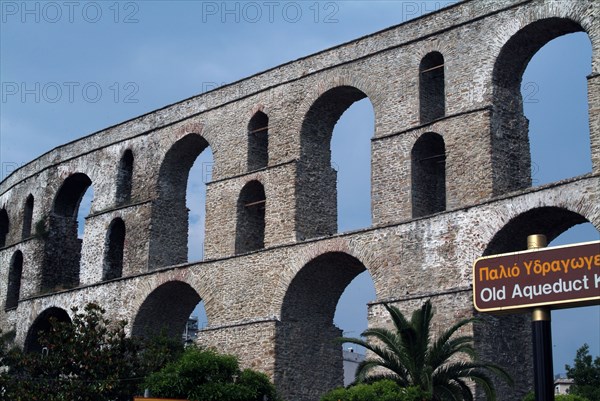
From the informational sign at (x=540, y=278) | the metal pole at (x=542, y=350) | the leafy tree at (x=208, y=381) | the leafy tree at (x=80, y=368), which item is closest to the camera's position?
the informational sign at (x=540, y=278)

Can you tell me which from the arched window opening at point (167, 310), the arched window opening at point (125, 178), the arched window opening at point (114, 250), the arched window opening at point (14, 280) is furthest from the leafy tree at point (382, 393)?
the arched window opening at point (14, 280)

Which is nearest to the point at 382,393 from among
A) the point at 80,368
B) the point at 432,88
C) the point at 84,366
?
the point at 432,88

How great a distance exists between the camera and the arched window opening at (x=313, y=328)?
26.5m

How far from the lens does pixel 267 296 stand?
2714 cm

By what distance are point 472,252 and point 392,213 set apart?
3117 millimetres

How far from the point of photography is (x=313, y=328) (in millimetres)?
27375

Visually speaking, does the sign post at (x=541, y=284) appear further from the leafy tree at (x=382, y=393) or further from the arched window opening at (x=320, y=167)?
the arched window opening at (x=320, y=167)

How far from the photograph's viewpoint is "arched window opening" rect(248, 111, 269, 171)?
97.9 ft

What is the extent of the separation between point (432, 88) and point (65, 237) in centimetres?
1698

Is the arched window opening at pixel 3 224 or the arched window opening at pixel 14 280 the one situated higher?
the arched window opening at pixel 3 224

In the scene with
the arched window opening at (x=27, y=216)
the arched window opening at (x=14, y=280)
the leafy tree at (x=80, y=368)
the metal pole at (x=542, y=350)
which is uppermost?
the arched window opening at (x=27, y=216)

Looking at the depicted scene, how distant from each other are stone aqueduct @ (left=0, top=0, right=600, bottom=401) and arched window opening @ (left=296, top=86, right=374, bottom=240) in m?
0.04

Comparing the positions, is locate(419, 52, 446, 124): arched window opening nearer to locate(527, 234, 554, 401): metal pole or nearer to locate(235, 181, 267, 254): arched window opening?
locate(235, 181, 267, 254): arched window opening

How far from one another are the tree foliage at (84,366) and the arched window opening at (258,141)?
6088mm
